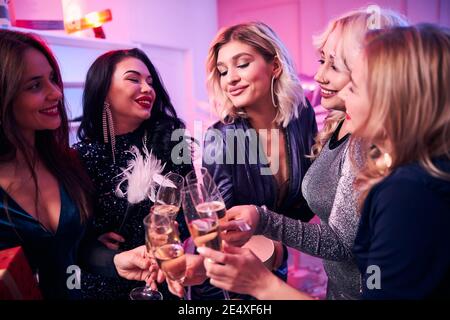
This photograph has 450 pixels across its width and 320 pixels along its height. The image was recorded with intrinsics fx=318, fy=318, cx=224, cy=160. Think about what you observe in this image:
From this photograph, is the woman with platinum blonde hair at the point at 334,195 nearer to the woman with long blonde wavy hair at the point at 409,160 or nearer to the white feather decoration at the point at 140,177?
the woman with long blonde wavy hair at the point at 409,160

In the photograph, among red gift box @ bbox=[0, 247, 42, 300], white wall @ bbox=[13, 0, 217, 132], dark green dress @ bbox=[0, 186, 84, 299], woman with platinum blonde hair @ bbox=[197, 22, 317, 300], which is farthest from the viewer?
white wall @ bbox=[13, 0, 217, 132]

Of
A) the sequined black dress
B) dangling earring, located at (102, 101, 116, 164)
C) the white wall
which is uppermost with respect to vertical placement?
the white wall

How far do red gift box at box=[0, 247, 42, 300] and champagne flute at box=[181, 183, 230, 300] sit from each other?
425 millimetres

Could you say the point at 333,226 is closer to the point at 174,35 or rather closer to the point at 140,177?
the point at 140,177

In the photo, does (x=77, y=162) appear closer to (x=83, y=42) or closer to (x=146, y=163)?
(x=146, y=163)

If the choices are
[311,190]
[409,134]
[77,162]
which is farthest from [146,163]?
[409,134]

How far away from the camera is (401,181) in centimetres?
64

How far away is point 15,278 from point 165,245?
36 cm

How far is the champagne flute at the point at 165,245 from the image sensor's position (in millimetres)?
832

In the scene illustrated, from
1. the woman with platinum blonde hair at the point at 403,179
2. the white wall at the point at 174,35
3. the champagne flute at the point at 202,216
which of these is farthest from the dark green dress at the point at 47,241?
the white wall at the point at 174,35

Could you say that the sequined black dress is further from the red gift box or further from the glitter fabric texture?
the glitter fabric texture

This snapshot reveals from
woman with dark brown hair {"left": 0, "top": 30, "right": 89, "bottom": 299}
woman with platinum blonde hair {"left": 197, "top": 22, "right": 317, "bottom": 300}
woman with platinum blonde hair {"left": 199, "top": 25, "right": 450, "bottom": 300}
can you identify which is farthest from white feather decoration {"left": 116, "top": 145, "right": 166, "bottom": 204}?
woman with platinum blonde hair {"left": 199, "top": 25, "right": 450, "bottom": 300}

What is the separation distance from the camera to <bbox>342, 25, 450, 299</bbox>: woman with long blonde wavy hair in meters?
0.63
